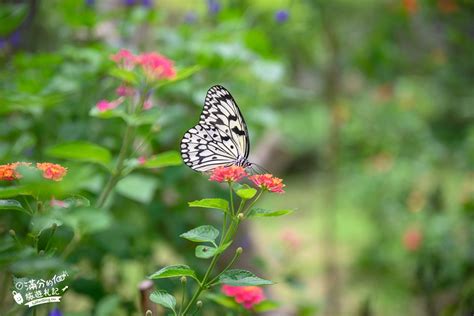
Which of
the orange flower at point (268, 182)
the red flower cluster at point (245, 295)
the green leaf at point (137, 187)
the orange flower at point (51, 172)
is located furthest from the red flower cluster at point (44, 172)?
the green leaf at point (137, 187)

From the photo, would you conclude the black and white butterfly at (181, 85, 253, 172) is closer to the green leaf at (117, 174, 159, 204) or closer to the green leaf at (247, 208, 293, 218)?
the green leaf at (247, 208, 293, 218)

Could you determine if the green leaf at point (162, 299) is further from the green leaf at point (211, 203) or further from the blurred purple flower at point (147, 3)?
the blurred purple flower at point (147, 3)

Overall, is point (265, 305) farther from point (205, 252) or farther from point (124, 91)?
point (124, 91)

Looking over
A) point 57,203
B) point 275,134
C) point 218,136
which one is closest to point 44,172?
point 57,203

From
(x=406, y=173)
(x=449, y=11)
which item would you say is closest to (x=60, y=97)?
(x=449, y=11)

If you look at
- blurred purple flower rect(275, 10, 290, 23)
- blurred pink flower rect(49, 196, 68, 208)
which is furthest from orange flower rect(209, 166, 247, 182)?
blurred purple flower rect(275, 10, 290, 23)

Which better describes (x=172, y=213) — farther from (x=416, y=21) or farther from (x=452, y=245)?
(x=416, y=21)
